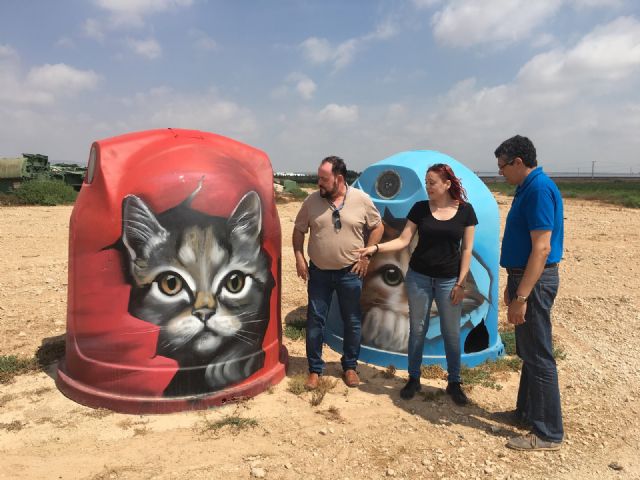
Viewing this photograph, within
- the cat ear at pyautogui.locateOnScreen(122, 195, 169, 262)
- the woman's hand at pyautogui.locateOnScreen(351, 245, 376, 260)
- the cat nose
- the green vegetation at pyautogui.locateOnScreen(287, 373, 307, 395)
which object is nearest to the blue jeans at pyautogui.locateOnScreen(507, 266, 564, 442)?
the woman's hand at pyautogui.locateOnScreen(351, 245, 376, 260)

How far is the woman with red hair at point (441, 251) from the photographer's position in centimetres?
382

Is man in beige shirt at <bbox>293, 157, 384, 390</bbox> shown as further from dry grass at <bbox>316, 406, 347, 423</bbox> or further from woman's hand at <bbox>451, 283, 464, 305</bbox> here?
woman's hand at <bbox>451, 283, 464, 305</bbox>

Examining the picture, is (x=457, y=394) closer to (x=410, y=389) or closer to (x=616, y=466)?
(x=410, y=389)

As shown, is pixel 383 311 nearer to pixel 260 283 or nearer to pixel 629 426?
pixel 260 283

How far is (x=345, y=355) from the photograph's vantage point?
4.47m

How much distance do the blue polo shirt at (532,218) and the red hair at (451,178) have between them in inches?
18.6

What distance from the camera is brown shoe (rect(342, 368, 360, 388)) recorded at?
14.4ft

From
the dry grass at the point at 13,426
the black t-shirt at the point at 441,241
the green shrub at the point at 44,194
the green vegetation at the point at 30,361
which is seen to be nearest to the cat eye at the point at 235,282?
the black t-shirt at the point at 441,241

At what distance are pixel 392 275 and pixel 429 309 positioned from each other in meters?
0.73

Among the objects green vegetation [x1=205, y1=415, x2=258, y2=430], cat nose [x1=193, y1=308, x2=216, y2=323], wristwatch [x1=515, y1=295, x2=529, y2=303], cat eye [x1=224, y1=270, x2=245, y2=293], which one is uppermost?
wristwatch [x1=515, y1=295, x2=529, y2=303]

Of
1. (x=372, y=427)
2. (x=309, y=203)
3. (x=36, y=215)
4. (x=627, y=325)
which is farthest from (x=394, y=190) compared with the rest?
(x=36, y=215)

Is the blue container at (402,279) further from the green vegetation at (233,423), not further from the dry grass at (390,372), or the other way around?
the green vegetation at (233,423)

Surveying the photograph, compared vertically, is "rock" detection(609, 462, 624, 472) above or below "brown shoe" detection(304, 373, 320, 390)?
below

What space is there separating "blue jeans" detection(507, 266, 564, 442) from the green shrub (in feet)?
66.1
